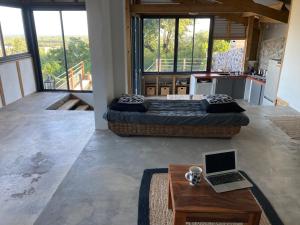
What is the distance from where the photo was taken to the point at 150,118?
3613 mm

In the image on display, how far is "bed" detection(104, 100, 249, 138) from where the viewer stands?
3.56 meters

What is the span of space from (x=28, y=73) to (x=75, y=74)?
1243 millimetres

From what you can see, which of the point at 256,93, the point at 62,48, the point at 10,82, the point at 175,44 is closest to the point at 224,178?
the point at 10,82

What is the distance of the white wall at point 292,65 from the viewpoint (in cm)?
493

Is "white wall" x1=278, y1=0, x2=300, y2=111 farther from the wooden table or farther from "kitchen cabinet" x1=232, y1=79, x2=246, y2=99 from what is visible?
the wooden table

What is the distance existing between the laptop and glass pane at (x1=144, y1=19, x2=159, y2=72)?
680 centimetres

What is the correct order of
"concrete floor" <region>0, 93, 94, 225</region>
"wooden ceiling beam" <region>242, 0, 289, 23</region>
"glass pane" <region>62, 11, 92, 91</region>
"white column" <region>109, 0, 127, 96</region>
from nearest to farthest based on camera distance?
"concrete floor" <region>0, 93, 94, 225</region>, "white column" <region>109, 0, 127, 96</region>, "wooden ceiling beam" <region>242, 0, 289, 23</region>, "glass pane" <region>62, 11, 92, 91</region>

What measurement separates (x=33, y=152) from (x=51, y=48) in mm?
4205

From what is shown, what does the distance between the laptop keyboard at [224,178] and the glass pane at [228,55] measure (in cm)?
692

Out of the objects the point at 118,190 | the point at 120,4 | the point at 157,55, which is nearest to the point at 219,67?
the point at 157,55

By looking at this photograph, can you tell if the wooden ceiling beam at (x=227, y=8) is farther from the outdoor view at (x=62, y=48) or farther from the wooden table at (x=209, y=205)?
the wooden table at (x=209, y=205)

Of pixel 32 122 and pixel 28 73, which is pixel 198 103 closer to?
pixel 32 122

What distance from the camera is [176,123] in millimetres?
3596

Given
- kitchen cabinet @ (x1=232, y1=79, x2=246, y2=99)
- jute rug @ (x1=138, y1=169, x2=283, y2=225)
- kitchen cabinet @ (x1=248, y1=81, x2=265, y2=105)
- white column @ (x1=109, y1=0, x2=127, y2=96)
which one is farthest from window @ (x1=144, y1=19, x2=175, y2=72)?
jute rug @ (x1=138, y1=169, x2=283, y2=225)
